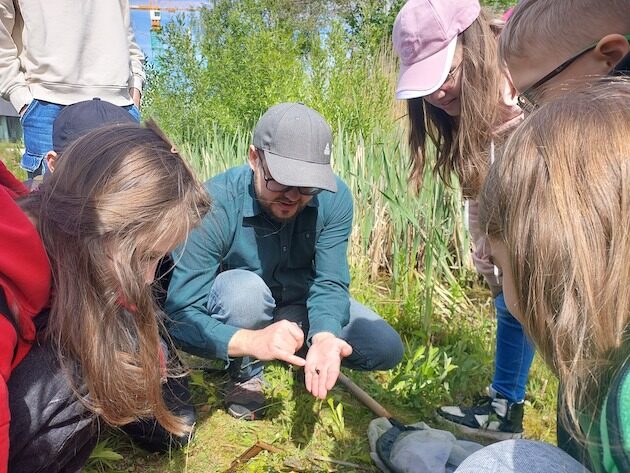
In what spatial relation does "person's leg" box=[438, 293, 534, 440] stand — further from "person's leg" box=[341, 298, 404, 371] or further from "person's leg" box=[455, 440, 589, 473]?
"person's leg" box=[455, 440, 589, 473]

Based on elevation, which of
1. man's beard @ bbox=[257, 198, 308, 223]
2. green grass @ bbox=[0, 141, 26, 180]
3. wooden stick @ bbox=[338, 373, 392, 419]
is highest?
man's beard @ bbox=[257, 198, 308, 223]

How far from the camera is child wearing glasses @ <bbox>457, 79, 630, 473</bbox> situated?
0.65m

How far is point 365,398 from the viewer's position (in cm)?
173

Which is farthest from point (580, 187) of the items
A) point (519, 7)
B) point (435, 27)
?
point (435, 27)

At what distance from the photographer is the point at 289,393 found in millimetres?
1763

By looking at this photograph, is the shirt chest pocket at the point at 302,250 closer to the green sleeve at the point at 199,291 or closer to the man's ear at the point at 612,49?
the green sleeve at the point at 199,291

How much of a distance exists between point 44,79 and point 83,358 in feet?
4.15

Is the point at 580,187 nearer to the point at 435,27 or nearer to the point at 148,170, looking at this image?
the point at 148,170

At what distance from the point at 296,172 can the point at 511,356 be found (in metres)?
0.84

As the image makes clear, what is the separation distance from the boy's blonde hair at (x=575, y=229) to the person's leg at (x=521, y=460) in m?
0.19

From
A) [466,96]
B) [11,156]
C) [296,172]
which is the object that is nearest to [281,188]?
[296,172]

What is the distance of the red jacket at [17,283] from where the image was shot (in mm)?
911

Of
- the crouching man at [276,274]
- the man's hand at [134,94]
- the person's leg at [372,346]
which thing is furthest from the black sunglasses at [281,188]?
the man's hand at [134,94]

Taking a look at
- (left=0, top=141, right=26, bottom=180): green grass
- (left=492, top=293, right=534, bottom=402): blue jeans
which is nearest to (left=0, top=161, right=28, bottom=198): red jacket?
(left=492, top=293, right=534, bottom=402): blue jeans
